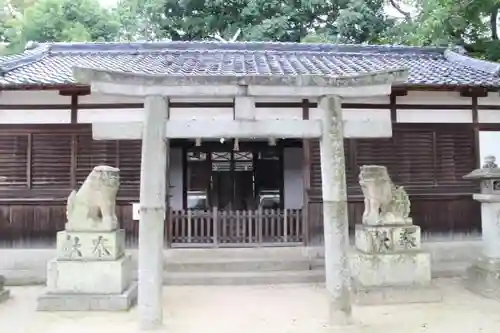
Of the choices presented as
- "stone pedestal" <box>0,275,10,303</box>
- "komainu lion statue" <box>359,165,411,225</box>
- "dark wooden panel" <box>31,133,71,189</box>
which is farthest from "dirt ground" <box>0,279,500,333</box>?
"dark wooden panel" <box>31,133,71,189</box>

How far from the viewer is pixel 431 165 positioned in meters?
9.85

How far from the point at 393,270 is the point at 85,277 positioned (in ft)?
16.2

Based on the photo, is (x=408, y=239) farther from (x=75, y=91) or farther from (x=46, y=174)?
(x=46, y=174)

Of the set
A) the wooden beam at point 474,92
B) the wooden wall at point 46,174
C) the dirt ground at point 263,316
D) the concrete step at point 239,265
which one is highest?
the wooden beam at point 474,92

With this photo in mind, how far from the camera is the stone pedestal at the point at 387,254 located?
285 inches

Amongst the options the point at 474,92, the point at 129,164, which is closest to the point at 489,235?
the point at 474,92

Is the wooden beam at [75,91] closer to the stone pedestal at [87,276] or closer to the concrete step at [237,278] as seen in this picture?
the stone pedestal at [87,276]

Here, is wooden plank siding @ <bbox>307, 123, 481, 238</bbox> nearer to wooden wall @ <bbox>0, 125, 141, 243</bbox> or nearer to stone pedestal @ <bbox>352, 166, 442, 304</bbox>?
stone pedestal @ <bbox>352, 166, 442, 304</bbox>

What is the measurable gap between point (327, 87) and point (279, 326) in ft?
10.8

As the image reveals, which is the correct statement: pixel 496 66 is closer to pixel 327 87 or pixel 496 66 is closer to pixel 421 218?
pixel 421 218

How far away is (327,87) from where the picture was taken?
238 inches

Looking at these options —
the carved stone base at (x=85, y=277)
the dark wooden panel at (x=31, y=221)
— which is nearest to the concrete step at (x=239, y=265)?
the carved stone base at (x=85, y=277)

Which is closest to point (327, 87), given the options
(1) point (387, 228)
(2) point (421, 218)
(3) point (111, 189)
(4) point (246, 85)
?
(4) point (246, 85)

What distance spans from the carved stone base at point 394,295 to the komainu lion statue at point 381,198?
3.59 ft
